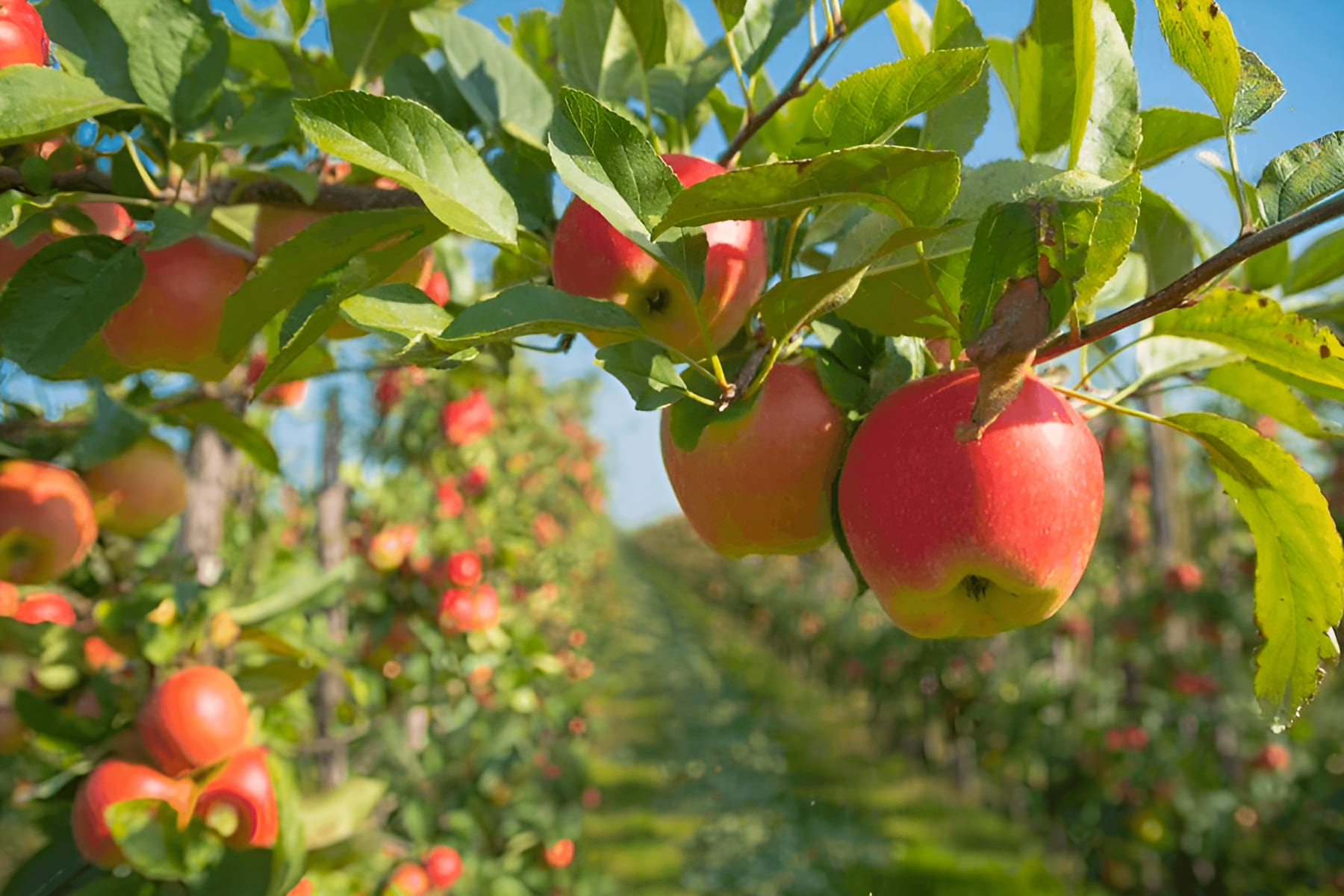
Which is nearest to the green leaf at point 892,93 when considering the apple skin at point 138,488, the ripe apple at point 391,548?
the apple skin at point 138,488

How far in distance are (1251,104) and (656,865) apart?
467 cm

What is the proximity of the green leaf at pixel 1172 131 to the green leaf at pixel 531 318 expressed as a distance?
1.15 ft

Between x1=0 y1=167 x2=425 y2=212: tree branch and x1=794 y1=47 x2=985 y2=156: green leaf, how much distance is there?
11.8 inches

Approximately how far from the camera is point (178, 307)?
2.22ft

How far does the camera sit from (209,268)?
0.70 metres

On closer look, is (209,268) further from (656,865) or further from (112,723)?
(656,865)

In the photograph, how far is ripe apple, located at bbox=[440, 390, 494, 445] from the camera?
109 inches

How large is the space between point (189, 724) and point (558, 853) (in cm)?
193

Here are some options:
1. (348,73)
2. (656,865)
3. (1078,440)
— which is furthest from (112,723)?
(656,865)

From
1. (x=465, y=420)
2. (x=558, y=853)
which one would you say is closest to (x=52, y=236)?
(x=465, y=420)

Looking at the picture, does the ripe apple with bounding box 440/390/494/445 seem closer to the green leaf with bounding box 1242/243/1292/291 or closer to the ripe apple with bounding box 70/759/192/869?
the ripe apple with bounding box 70/759/192/869

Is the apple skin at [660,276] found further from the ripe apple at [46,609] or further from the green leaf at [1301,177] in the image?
the ripe apple at [46,609]

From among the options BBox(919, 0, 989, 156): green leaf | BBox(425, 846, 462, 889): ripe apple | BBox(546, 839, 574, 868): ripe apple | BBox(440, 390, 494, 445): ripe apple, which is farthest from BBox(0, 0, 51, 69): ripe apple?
BBox(546, 839, 574, 868): ripe apple

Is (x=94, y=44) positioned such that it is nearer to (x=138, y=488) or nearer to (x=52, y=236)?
(x=52, y=236)
